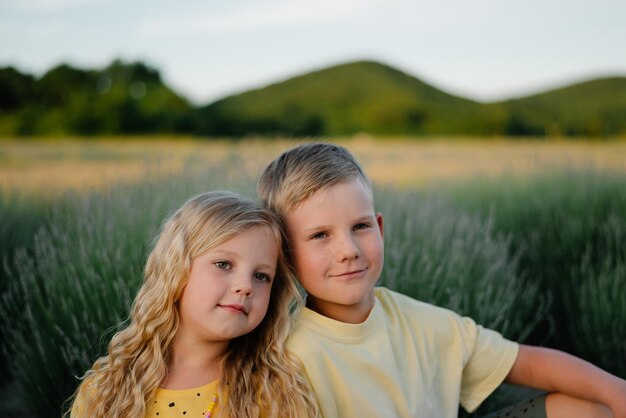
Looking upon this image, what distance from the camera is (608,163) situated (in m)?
6.69

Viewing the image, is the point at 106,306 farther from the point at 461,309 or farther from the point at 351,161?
the point at 461,309

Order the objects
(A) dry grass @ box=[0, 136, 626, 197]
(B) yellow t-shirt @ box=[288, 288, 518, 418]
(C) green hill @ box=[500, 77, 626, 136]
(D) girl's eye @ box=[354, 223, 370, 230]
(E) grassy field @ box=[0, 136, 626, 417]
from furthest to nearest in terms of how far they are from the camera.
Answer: (C) green hill @ box=[500, 77, 626, 136] → (A) dry grass @ box=[0, 136, 626, 197] → (E) grassy field @ box=[0, 136, 626, 417] → (D) girl's eye @ box=[354, 223, 370, 230] → (B) yellow t-shirt @ box=[288, 288, 518, 418]

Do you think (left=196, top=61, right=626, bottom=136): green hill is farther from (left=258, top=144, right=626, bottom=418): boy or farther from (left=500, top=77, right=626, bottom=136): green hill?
(left=258, top=144, right=626, bottom=418): boy

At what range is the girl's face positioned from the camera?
1.83 m

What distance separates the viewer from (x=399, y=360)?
6.86ft

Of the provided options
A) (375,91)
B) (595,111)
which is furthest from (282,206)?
(375,91)

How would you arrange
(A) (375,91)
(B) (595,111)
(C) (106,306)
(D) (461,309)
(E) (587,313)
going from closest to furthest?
(C) (106,306)
(D) (461,309)
(E) (587,313)
(B) (595,111)
(A) (375,91)

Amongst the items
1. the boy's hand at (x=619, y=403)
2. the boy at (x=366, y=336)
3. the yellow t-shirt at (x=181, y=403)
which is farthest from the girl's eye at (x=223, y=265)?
the boy's hand at (x=619, y=403)

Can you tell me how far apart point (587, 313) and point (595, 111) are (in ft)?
45.1

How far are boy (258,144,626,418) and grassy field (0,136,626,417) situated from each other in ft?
1.35

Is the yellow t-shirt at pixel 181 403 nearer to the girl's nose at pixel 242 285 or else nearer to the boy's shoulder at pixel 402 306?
the girl's nose at pixel 242 285

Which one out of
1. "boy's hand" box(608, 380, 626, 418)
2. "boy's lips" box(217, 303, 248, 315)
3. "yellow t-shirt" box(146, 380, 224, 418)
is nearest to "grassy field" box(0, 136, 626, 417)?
"yellow t-shirt" box(146, 380, 224, 418)

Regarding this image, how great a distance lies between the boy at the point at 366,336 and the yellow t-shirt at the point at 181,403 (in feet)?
0.96

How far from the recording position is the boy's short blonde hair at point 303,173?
2.01 meters
